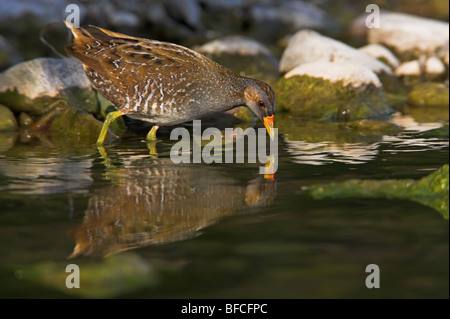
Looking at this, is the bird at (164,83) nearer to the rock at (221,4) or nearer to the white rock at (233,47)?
the white rock at (233,47)

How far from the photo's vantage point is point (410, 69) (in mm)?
15062

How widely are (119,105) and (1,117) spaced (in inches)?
93.8

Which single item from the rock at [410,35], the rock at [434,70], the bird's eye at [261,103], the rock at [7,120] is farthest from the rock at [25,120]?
the rock at [410,35]

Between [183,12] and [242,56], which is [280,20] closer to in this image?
[183,12]

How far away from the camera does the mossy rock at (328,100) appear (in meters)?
11.3

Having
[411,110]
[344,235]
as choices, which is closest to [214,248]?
[344,235]

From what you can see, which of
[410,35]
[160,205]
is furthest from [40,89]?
[410,35]

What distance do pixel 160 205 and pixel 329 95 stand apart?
20.7ft

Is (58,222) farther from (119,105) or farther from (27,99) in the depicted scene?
(27,99)

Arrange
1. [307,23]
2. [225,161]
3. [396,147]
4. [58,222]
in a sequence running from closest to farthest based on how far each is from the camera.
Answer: [58,222], [225,161], [396,147], [307,23]

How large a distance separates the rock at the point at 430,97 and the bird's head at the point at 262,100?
17.0 feet

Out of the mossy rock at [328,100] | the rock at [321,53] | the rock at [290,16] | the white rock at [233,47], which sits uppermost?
the rock at [290,16]

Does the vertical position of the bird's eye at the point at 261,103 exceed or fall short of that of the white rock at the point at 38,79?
it falls short

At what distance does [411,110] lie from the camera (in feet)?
39.9
